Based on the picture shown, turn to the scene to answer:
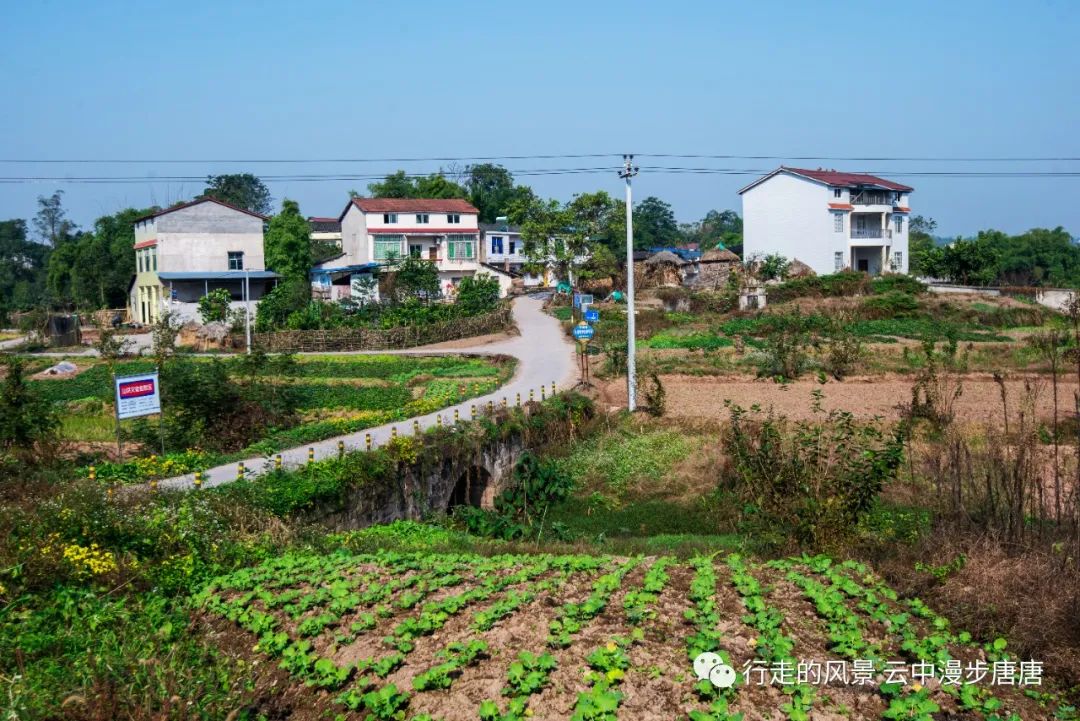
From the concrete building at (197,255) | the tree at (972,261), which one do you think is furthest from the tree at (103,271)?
the tree at (972,261)

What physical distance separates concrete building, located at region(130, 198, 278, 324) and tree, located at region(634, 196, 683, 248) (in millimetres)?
49235

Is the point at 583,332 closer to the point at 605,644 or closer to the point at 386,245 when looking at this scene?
the point at 605,644

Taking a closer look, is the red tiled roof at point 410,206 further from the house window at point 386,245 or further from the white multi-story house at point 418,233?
the house window at point 386,245

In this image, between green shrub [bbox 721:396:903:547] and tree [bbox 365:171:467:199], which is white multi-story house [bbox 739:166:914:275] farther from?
green shrub [bbox 721:396:903:547]

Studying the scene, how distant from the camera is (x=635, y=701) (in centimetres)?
736

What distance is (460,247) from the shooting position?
196 feet

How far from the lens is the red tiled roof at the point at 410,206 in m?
57.3

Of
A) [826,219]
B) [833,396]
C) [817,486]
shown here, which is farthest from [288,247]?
[817,486]

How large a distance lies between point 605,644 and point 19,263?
323 ft

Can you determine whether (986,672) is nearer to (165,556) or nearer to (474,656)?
(474,656)

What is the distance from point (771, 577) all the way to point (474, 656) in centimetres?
352

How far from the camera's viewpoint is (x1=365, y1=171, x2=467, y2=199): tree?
71562 mm

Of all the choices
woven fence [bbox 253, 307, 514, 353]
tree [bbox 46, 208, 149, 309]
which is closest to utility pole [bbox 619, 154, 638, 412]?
woven fence [bbox 253, 307, 514, 353]

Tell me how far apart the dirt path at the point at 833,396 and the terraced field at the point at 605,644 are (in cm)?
1318
